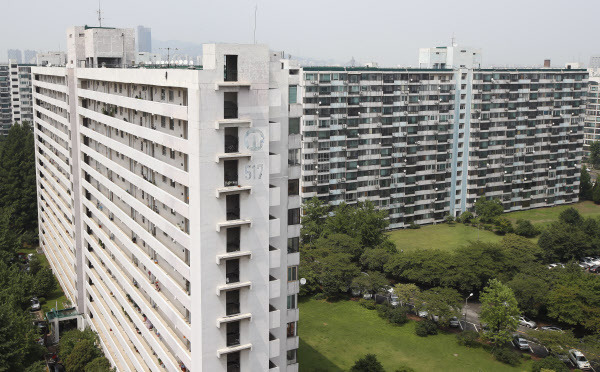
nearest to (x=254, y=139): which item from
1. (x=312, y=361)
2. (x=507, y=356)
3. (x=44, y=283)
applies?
(x=312, y=361)

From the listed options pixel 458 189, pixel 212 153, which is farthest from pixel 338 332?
pixel 458 189

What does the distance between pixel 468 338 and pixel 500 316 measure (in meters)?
3.75

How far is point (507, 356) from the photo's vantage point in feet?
169

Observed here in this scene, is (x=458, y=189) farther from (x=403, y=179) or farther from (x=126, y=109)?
(x=126, y=109)

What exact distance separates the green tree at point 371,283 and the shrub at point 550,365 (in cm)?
1764

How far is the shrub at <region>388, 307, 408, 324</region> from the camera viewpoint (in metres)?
59.3

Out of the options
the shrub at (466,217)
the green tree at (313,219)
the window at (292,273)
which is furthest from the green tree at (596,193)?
the window at (292,273)

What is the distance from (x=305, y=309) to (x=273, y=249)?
3273cm

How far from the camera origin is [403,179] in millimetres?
93750

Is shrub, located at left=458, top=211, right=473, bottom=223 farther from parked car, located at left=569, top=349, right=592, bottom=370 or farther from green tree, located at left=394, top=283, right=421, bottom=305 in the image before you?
parked car, located at left=569, top=349, right=592, bottom=370

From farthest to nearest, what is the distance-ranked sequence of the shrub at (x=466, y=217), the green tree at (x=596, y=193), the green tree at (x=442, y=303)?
the green tree at (x=596, y=193)
the shrub at (x=466, y=217)
the green tree at (x=442, y=303)

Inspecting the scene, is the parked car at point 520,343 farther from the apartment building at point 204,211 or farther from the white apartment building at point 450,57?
the white apartment building at point 450,57

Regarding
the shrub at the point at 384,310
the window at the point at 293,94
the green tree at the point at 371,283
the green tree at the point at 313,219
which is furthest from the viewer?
the green tree at the point at 313,219

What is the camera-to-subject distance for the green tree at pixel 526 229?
294 feet
